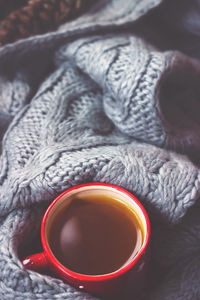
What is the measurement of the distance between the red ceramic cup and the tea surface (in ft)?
0.05

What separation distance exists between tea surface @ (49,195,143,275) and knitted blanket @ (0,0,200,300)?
0.04 m

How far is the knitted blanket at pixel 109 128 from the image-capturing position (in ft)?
1.80

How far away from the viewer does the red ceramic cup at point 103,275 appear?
1.51 ft

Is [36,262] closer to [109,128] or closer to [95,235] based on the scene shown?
[95,235]

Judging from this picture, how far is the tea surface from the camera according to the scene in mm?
495

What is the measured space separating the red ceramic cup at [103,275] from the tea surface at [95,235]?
1cm

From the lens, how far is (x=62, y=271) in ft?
1.53

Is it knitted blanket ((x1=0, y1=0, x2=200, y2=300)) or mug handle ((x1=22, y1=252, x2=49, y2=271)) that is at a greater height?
knitted blanket ((x1=0, y1=0, x2=200, y2=300))

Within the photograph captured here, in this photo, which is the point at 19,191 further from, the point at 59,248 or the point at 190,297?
the point at 190,297

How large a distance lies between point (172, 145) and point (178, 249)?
7.3 inches

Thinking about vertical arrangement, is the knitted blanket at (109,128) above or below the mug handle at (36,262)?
above

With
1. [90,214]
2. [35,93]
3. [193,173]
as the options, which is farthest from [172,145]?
[35,93]

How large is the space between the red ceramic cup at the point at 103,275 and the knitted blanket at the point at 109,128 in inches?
0.8

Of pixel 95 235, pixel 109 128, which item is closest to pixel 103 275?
pixel 95 235
